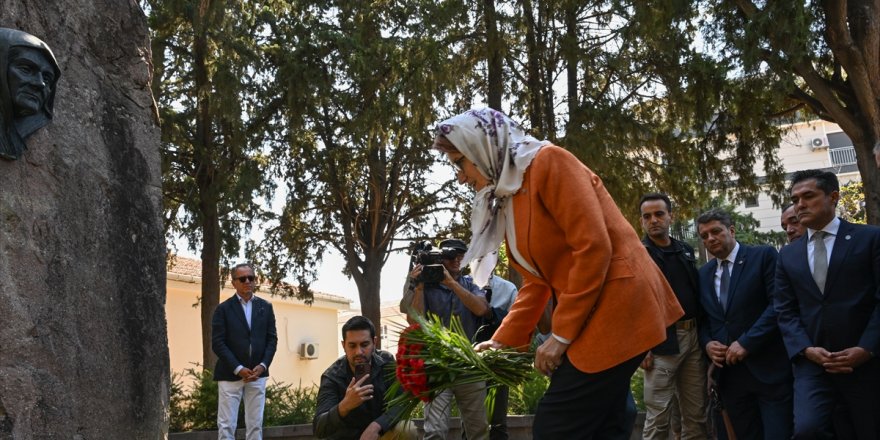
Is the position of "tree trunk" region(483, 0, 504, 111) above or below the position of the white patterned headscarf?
above

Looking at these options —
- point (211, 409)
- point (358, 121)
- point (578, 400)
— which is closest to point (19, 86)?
point (578, 400)

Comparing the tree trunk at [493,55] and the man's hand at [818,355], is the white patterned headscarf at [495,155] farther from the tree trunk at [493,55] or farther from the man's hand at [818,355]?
the tree trunk at [493,55]

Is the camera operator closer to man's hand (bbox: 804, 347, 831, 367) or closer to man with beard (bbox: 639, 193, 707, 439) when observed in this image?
man with beard (bbox: 639, 193, 707, 439)

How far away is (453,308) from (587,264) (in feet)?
14.1

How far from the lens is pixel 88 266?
3711 mm

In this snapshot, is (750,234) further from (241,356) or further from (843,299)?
(843,299)

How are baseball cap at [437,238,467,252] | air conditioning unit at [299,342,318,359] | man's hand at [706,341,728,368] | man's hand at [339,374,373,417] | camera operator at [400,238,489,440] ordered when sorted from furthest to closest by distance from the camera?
air conditioning unit at [299,342,318,359] < baseball cap at [437,238,467,252] < camera operator at [400,238,489,440] < man's hand at [706,341,728,368] < man's hand at [339,374,373,417]

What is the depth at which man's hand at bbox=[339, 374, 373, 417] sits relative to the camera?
5.76 meters

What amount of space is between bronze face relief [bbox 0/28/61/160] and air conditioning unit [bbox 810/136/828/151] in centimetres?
4159

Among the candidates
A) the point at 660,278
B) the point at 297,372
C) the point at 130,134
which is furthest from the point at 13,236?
the point at 297,372

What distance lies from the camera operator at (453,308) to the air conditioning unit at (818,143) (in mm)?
37188

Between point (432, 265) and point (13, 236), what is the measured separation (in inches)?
157

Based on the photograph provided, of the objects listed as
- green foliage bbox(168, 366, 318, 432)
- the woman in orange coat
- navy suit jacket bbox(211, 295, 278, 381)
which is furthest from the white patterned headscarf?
green foliage bbox(168, 366, 318, 432)

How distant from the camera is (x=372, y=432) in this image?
5.56m
